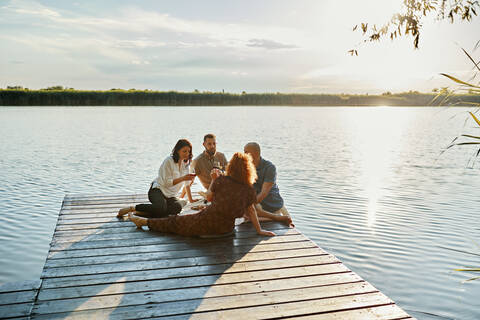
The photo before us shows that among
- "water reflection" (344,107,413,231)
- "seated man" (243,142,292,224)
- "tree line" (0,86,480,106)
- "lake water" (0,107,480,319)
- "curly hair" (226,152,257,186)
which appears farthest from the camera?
"tree line" (0,86,480,106)

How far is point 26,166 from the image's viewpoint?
12.9m

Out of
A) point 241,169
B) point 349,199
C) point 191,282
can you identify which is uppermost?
point 241,169

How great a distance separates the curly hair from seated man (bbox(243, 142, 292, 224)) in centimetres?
85

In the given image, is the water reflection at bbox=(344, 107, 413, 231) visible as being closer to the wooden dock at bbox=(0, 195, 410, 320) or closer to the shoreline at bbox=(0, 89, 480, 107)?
the wooden dock at bbox=(0, 195, 410, 320)

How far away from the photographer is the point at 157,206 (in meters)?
5.79

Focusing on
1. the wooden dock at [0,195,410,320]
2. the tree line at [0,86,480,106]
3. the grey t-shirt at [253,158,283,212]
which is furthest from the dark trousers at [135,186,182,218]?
the tree line at [0,86,480,106]

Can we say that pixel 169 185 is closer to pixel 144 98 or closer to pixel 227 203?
pixel 227 203

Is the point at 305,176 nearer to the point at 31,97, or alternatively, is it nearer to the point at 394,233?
the point at 394,233

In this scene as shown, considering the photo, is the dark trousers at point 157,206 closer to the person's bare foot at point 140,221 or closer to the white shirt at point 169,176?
the white shirt at point 169,176

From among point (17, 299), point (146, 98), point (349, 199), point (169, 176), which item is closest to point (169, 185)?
point (169, 176)

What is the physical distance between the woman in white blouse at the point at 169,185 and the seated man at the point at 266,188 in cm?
91

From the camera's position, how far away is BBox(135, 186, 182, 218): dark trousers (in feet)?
19.0

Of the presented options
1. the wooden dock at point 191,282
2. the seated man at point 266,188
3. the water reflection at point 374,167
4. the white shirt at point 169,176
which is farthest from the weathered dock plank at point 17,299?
the water reflection at point 374,167

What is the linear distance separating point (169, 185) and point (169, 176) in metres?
0.13
